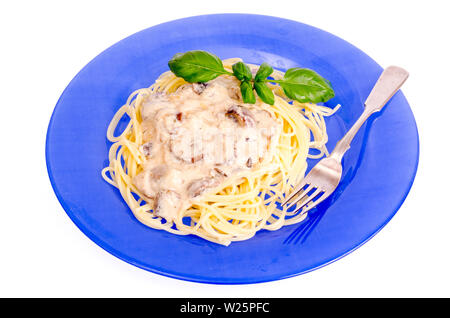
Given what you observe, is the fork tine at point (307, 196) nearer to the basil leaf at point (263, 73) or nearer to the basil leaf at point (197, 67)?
the basil leaf at point (263, 73)

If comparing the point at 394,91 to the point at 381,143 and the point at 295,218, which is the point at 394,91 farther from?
the point at 295,218

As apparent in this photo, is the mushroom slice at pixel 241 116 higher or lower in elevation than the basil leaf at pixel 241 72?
lower

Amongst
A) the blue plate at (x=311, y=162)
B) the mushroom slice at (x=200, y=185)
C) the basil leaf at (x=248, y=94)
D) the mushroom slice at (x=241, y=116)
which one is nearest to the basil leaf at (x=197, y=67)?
the basil leaf at (x=248, y=94)

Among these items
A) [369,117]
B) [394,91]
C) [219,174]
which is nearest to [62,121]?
[219,174]

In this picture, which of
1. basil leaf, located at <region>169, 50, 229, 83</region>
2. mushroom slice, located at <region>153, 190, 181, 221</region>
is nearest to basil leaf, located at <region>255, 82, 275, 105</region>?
basil leaf, located at <region>169, 50, 229, 83</region>

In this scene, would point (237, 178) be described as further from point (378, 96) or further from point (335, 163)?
point (378, 96)

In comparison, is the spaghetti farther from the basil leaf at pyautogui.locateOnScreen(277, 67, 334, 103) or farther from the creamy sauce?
the basil leaf at pyautogui.locateOnScreen(277, 67, 334, 103)
